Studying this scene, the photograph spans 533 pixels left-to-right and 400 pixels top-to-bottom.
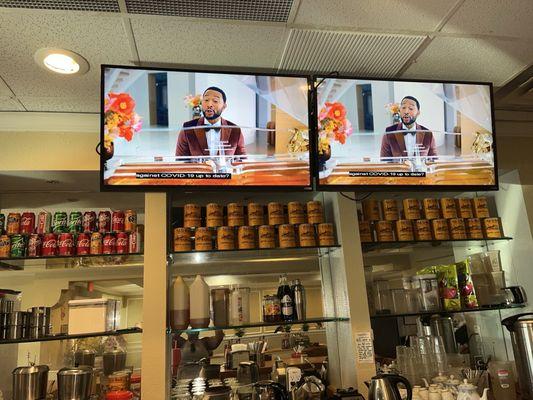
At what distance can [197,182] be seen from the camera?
2.26 m

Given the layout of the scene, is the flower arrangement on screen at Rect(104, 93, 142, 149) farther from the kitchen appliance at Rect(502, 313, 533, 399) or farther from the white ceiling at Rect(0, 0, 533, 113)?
the kitchen appliance at Rect(502, 313, 533, 399)

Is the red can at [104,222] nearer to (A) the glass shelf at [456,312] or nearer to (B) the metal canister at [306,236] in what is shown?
(B) the metal canister at [306,236]

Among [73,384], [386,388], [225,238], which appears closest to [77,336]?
[73,384]

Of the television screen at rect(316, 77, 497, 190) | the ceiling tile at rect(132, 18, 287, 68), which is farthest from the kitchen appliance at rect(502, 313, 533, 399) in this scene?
the ceiling tile at rect(132, 18, 287, 68)

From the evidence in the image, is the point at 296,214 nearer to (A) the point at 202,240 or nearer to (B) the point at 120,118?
(A) the point at 202,240

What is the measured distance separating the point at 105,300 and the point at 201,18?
1730 millimetres

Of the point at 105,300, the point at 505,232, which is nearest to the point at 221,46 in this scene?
the point at 105,300

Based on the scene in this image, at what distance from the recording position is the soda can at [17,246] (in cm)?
268

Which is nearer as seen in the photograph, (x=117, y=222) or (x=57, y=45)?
(x=57, y=45)

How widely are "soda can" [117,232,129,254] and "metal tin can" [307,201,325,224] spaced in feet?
3.88

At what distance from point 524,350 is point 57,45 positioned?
3064mm

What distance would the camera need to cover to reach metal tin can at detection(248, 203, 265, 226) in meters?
2.74

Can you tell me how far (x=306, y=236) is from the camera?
2738mm

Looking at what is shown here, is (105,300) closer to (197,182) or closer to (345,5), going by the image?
(197,182)
